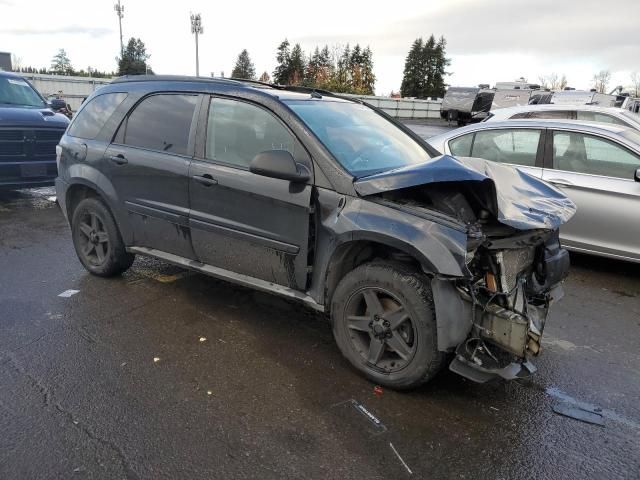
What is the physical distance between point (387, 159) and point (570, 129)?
2.94 metres

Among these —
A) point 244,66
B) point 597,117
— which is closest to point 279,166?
point 597,117

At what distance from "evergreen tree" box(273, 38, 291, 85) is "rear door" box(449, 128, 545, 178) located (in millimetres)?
65914

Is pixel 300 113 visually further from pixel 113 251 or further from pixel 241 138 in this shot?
pixel 113 251

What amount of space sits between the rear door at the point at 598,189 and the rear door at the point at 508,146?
158 mm

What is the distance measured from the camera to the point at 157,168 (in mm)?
4133

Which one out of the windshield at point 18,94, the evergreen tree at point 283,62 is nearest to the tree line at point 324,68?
the evergreen tree at point 283,62

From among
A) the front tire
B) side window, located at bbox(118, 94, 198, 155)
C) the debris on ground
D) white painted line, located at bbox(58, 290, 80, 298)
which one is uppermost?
side window, located at bbox(118, 94, 198, 155)

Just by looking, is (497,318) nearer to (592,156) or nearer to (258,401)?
(258,401)

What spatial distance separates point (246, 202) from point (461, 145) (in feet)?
11.8

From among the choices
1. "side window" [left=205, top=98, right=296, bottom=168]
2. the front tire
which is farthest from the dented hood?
"side window" [left=205, top=98, right=296, bottom=168]

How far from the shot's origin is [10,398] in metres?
3.01

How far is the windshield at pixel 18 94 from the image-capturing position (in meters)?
8.82

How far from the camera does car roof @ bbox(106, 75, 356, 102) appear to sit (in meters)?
3.88

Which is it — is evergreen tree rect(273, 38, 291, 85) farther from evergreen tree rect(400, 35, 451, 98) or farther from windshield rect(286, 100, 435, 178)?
windshield rect(286, 100, 435, 178)
